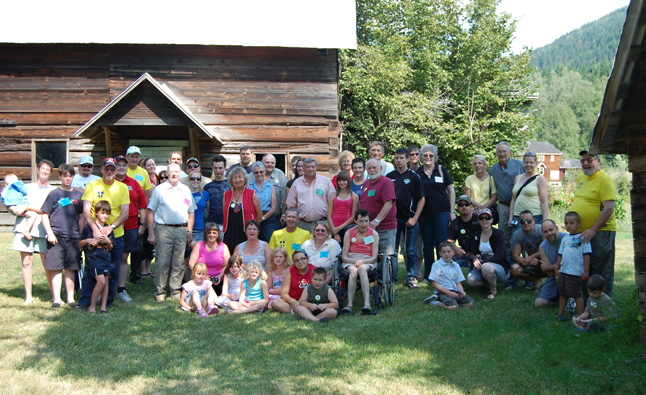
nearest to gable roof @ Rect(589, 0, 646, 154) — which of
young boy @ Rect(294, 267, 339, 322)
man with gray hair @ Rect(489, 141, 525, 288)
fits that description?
man with gray hair @ Rect(489, 141, 525, 288)

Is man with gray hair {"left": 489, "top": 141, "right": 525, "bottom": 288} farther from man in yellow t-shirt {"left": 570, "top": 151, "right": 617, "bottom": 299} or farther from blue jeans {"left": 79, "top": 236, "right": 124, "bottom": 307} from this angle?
blue jeans {"left": 79, "top": 236, "right": 124, "bottom": 307}

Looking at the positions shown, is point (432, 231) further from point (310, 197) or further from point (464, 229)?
point (310, 197)

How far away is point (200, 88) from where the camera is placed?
13.5m

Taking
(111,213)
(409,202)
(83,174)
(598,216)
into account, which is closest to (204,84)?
(83,174)

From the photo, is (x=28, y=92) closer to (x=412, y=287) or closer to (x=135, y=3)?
(x=135, y=3)

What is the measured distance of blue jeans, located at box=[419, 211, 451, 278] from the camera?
7.84 meters

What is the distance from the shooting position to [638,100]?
4.80 meters

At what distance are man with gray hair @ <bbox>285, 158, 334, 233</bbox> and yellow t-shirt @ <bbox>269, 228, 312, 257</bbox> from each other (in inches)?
15.0

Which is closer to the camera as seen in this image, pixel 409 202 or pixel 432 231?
pixel 409 202

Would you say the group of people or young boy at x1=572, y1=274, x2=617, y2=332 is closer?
young boy at x1=572, y1=274, x2=617, y2=332

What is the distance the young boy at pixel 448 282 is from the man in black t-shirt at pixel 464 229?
2.11ft

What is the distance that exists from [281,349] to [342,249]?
2.28 metres

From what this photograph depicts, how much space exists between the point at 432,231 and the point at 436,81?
20.3m

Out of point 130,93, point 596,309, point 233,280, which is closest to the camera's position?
point 596,309
